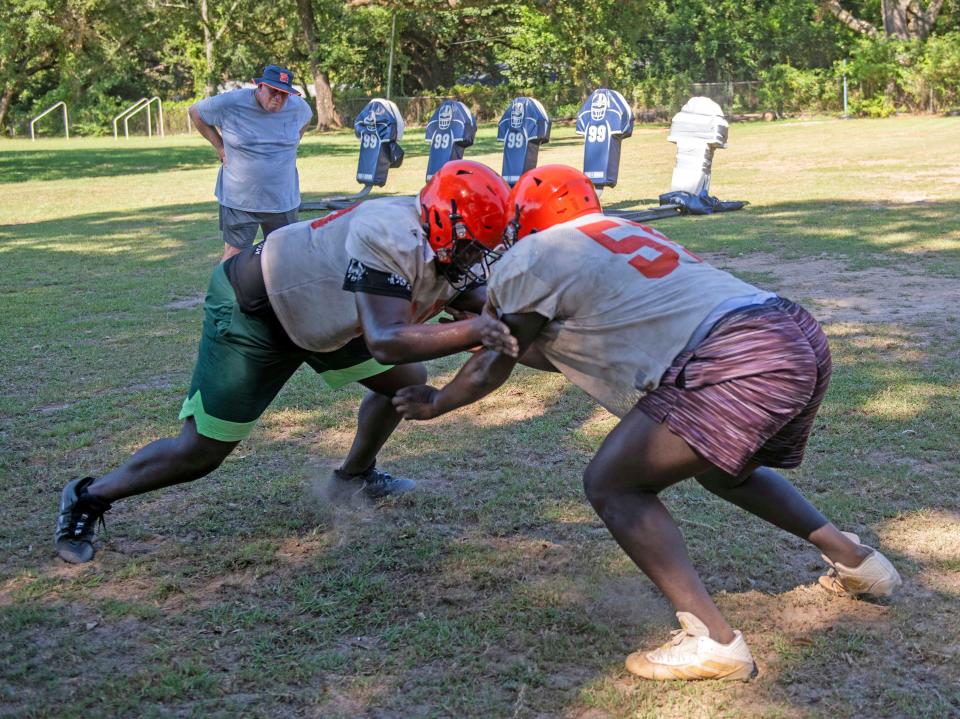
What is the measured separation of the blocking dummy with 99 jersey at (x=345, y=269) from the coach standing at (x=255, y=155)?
5.15 meters

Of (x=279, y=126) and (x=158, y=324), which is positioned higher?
(x=279, y=126)

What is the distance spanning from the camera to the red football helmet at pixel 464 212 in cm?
348

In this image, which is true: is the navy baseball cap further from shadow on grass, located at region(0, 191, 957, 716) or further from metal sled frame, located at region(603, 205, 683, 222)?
metal sled frame, located at region(603, 205, 683, 222)

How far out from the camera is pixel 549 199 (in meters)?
3.33

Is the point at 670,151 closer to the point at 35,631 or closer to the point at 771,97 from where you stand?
the point at 771,97

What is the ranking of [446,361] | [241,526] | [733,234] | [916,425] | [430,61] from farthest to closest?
[430,61]
[733,234]
[446,361]
[916,425]
[241,526]

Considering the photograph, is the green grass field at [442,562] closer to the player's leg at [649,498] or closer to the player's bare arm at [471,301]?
the player's leg at [649,498]

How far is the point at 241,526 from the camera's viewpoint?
4.62m

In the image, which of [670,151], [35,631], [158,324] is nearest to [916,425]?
[35,631]

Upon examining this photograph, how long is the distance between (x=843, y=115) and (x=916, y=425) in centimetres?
3736

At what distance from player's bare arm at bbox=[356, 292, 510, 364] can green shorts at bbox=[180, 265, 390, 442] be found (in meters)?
0.51

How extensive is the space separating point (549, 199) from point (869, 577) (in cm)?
168

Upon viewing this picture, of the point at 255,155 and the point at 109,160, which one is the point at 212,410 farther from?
the point at 109,160

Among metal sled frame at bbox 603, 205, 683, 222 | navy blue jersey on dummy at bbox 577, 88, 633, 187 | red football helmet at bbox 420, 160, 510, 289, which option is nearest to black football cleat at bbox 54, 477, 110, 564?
red football helmet at bbox 420, 160, 510, 289
